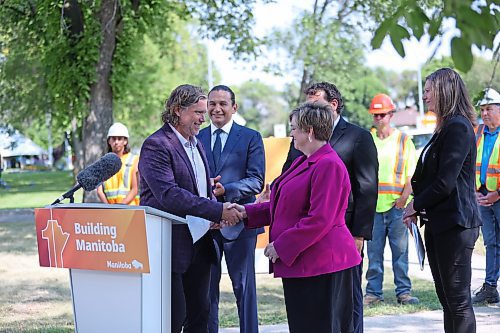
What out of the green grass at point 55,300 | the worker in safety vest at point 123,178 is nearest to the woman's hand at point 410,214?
the green grass at point 55,300

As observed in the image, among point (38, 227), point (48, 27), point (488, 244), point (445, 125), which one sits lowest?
point (488, 244)

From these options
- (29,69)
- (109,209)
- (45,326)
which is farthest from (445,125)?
(29,69)

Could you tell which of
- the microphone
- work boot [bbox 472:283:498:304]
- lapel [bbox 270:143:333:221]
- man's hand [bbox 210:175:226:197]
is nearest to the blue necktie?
man's hand [bbox 210:175:226:197]

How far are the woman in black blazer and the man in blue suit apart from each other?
1.49 m

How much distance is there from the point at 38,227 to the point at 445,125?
2.84 m

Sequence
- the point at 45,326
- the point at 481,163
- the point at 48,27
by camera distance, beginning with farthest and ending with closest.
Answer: the point at 48,27 → the point at 481,163 → the point at 45,326

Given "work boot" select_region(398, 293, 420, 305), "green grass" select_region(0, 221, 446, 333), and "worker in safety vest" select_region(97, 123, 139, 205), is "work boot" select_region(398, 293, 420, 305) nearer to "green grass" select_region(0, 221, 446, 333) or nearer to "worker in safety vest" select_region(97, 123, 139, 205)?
"green grass" select_region(0, 221, 446, 333)

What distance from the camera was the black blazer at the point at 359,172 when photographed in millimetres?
5598

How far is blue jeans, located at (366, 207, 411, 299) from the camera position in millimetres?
8320

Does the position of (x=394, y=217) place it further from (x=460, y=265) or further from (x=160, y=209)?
(x=160, y=209)

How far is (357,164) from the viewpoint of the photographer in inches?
223

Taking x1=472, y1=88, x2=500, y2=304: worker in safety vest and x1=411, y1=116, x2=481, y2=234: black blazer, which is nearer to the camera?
x1=411, y1=116, x2=481, y2=234: black blazer

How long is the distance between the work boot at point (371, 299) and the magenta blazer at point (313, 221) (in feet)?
12.5

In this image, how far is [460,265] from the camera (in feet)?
16.7
